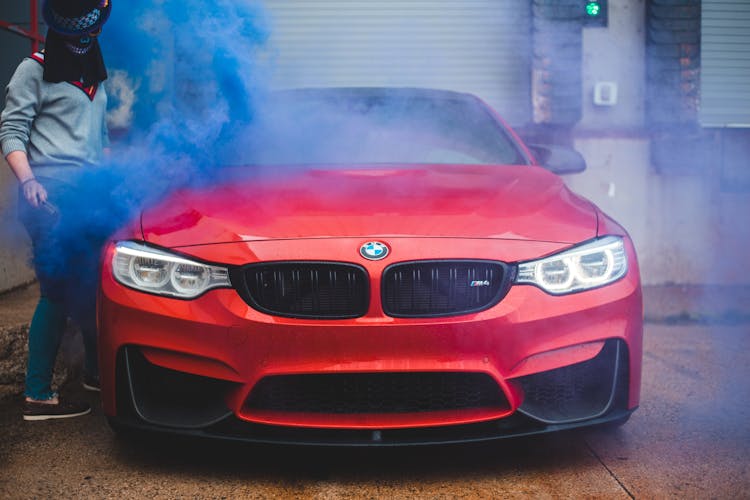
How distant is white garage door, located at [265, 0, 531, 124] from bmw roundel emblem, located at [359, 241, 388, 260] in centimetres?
427

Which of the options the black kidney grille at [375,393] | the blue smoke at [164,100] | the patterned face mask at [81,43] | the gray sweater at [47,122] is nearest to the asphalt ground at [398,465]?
the black kidney grille at [375,393]

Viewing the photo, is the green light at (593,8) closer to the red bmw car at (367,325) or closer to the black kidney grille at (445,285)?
the red bmw car at (367,325)

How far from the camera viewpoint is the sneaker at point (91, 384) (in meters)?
3.76

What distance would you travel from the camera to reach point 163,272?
2512mm

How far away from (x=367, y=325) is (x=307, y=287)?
0.70 ft

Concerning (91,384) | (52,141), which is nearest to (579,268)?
(52,141)

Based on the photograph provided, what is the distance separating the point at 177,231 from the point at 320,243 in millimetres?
464

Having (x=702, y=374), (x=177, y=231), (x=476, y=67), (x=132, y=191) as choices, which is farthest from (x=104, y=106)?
(x=476, y=67)

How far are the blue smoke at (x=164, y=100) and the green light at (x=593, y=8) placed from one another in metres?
3.53

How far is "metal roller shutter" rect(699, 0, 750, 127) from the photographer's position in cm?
670

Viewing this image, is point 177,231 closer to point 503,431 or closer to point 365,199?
point 365,199

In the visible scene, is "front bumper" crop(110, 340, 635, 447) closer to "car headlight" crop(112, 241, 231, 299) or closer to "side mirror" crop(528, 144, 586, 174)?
"car headlight" crop(112, 241, 231, 299)

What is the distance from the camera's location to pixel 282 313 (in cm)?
240

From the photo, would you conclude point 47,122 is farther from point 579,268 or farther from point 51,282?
point 579,268
